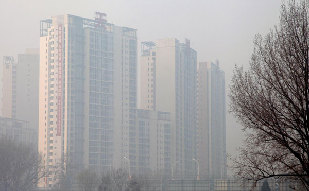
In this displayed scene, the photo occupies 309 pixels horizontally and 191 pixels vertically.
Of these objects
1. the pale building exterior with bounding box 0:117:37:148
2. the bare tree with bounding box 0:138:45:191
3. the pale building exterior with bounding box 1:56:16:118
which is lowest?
the bare tree with bounding box 0:138:45:191

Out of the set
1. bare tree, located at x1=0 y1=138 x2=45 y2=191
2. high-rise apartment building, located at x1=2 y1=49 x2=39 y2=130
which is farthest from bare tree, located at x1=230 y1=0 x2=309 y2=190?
high-rise apartment building, located at x1=2 y1=49 x2=39 y2=130

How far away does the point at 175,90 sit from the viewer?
135 metres

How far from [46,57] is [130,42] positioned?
65.2 feet

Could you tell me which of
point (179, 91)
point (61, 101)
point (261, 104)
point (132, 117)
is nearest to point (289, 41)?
A: point (261, 104)

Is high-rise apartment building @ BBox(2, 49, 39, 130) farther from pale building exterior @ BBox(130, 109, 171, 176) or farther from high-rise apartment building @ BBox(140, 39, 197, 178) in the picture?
pale building exterior @ BBox(130, 109, 171, 176)

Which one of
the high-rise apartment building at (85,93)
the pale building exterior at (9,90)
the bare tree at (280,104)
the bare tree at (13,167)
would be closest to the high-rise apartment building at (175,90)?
the high-rise apartment building at (85,93)

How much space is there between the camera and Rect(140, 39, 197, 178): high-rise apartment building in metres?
133

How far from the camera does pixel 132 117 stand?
127 m

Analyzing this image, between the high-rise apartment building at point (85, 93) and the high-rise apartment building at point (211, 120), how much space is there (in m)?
18.9

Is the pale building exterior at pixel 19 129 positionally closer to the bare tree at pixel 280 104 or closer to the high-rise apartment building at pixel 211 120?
the high-rise apartment building at pixel 211 120

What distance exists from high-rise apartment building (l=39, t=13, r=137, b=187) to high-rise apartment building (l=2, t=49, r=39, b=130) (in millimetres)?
39774

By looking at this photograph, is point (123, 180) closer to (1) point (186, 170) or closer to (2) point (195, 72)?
(1) point (186, 170)

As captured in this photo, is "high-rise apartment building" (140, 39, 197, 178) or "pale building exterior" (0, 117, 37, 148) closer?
"high-rise apartment building" (140, 39, 197, 178)

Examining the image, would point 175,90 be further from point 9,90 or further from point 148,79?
point 9,90
